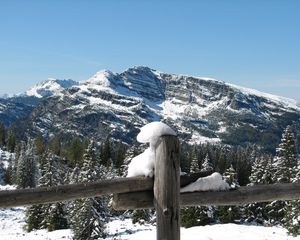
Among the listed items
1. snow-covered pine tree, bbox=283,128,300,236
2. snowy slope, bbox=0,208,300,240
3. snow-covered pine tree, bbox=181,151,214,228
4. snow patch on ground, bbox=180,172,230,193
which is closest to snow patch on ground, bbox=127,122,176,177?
snow patch on ground, bbox=180,172,230,193

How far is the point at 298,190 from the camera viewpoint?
22.5 ft

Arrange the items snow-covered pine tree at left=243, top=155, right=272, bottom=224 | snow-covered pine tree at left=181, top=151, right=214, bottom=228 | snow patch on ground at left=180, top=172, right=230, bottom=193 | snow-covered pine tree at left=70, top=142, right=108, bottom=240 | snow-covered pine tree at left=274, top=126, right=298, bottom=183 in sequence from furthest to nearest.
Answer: snow-covered pine tree at left=243, top=155, right=272, bottom=224
snow-covered pine tree at left=274, top=126, right=298, bottom=183
snow-covered pine tree at left=181, top=151, right=214, bottom=228
snow-covered pine tree at left=70, top=142, right=108, bottom=240
snow patch on ground at left=180, top=172, right=230, bottom=193

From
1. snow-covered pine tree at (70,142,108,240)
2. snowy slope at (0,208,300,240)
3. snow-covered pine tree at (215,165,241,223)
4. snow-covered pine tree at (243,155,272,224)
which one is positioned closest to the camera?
snowy slope at (0,208,300,240)

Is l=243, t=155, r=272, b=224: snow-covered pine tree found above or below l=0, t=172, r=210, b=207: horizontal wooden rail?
above

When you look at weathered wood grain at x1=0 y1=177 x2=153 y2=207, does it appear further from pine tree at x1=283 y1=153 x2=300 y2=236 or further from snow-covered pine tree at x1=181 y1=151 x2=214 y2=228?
snow-covered pine tree at x1=181 y1=151 x2=214 y2=228

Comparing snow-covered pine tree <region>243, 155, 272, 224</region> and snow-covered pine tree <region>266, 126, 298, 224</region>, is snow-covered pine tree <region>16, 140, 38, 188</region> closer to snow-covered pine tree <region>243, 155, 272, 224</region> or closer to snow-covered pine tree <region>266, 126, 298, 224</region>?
snow-covered pine tree <region>243, 155, 272, 224</region>

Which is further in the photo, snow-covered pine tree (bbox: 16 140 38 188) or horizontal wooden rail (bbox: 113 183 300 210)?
snow-covered pine tree (bbox: 16 140 38 188)

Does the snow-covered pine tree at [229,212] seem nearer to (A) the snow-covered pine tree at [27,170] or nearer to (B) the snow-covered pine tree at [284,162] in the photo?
(B) the snow-covered pine tree at [284,162]

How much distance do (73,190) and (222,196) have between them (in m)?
2.20

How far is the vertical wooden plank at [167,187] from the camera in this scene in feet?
19.2

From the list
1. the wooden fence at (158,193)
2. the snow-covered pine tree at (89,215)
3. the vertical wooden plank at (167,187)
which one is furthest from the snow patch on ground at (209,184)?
the snow-covered pine tree at (89,215)

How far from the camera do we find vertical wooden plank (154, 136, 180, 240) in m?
5.86

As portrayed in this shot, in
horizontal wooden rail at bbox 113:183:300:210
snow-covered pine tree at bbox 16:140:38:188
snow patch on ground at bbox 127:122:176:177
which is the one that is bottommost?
horizontal wooden rail at bbox 113:183:300:210

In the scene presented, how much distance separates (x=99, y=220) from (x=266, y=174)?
71.1ft
